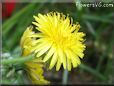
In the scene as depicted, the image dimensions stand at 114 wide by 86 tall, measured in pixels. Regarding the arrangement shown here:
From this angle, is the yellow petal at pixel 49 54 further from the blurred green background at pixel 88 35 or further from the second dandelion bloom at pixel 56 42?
the blurred green background at pixel 88 35

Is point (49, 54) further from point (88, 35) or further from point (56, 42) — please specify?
point (88, 35)

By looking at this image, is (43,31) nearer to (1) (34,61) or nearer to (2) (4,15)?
(1) (34,61)

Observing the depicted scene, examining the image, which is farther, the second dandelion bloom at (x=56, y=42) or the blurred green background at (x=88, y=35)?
the blurred green background at (x=88, y=35)

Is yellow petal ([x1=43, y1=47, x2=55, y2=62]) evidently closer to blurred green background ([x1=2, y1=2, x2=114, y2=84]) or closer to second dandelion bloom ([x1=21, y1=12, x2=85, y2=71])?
second dandelion bloom ([x1=21, y1=12, x2=85, y2=71])

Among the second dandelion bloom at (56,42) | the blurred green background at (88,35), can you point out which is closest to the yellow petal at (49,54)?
the second dandelion bloom at (56,42)

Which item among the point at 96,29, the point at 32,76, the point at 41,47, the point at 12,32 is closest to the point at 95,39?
the point at 96,29

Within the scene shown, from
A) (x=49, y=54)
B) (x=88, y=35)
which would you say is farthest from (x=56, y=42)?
(x=88, y=35)
